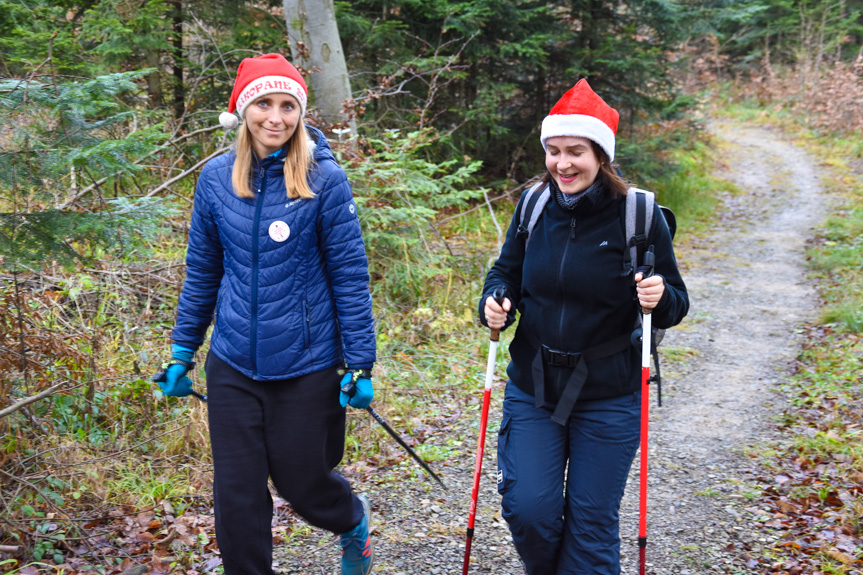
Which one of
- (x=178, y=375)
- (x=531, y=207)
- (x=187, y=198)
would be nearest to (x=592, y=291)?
(x=531, y=207)

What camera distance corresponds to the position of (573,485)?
2875 mm

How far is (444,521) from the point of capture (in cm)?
449

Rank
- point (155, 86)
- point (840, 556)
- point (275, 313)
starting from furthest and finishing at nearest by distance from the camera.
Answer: point (155, 86) → point (840, 556) → point (275, 313)

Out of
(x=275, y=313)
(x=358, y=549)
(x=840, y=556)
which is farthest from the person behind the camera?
(x=840, y=556)

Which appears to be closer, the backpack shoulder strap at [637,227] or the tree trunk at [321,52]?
the backpack shoulder strap at [637,227]

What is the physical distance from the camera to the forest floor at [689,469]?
4.09 meters

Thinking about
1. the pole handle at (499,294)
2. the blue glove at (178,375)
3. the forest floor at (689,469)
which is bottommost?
the forest floor at (689,469)

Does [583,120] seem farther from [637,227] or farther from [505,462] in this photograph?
[505,462]

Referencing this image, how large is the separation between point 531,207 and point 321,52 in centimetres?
530

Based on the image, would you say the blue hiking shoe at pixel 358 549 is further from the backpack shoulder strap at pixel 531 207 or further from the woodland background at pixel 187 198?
the backpack shoulder strap at pixel 531 207

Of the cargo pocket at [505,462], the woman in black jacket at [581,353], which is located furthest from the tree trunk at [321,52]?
the cargo pocket at [505,462]

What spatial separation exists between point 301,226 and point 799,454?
14.4ft

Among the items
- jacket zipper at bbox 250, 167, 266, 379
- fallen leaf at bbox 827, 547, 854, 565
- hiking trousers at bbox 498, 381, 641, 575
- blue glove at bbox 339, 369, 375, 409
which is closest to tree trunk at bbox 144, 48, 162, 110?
jacket zipper at bbox 250, 167, 266, 379

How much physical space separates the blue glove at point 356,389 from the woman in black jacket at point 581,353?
67 centimetres
